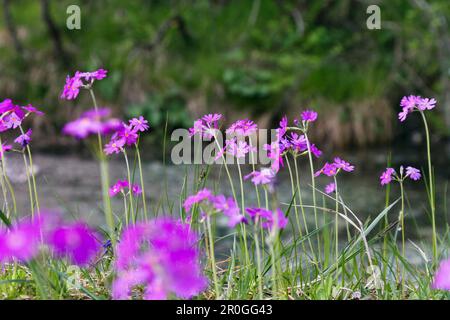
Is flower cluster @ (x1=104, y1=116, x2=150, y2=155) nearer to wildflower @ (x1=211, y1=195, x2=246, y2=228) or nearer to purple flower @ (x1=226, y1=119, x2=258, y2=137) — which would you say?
purple flower @ (x1=226, y1=119, x2=258, y2=137)

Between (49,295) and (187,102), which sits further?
(187,102)

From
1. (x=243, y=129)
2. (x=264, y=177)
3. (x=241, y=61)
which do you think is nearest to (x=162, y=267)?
(x=264, y=177)

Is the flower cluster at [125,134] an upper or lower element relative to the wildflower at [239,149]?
upper

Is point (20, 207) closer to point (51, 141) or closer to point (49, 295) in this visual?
point (51, 141)

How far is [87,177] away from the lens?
700 cm

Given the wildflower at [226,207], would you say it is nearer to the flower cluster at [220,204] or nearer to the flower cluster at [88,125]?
the flower cluster at [220,204]

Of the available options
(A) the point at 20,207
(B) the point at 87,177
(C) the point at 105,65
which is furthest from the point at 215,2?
(A) the point at 20,207

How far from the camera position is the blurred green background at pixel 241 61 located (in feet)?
27.4

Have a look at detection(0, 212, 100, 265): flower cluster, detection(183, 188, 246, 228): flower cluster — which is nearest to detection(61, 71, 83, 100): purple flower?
detection(0, 212, 100, 265): flower cluster

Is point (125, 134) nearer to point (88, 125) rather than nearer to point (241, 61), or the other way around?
point (88, 125)

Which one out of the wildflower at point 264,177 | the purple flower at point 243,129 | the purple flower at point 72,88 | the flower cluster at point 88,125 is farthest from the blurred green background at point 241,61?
the flower cluster at point 88,125

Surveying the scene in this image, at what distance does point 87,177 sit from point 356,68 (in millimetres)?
4001

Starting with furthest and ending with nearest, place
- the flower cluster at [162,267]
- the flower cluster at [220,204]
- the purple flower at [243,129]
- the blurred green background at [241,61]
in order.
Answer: the blurred green background at [241,61] < the purple flower at [243,129] < the flower cluster at [220,204] < the flower cluster at [162,267]

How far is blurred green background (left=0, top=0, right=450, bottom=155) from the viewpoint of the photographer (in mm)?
8352
